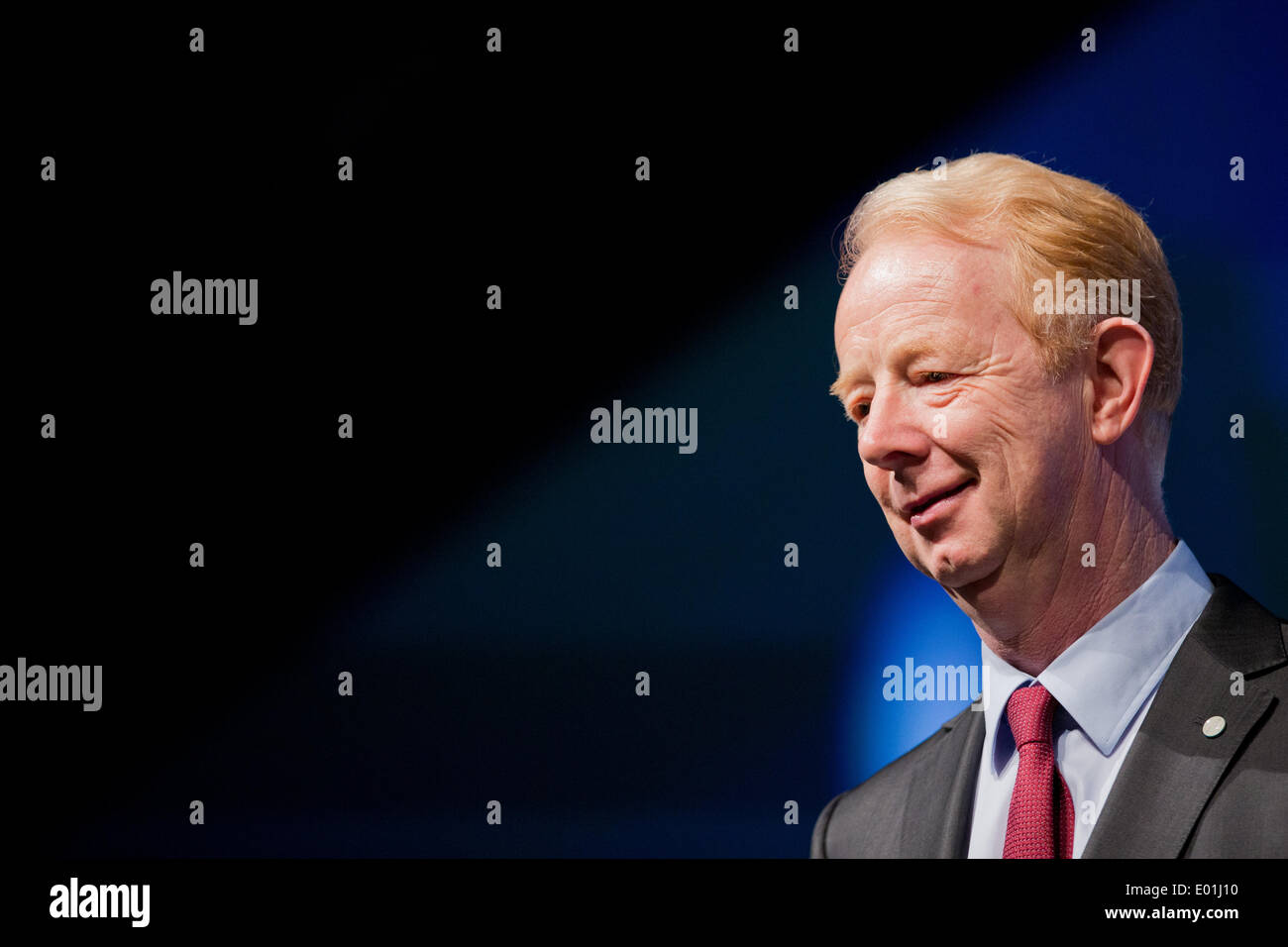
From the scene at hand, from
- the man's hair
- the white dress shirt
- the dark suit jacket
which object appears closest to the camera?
the dark suit jacket

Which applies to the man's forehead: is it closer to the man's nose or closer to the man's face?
the man's face

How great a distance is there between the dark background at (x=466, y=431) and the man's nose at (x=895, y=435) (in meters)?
0.49

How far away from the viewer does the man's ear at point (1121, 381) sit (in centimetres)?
248

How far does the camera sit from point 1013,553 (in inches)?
98.5

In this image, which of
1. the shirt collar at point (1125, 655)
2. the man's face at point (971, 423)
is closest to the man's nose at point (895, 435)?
the man's face at point (971, 423)

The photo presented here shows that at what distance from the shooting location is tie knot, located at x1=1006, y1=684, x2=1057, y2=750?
2389mm

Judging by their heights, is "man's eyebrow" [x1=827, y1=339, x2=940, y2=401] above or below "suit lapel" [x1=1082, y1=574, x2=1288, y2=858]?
above

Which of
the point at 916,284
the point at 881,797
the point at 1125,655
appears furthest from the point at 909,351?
the point at 881,797

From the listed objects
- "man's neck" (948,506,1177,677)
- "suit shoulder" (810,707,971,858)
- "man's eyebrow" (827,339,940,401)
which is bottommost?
"suit shoulder" (810,707,971,858)

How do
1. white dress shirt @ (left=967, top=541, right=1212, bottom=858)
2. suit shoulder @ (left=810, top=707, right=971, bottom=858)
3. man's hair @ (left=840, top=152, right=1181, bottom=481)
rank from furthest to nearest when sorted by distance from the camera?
suit shoulder @ (left=810, top=707, right=971, bottom=858), man's hair @ (left=840, top=152, right=1181, bottom=481), white dress shirt @ (left=967, top=541, right=1212, bottom=858)

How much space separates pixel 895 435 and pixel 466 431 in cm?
115

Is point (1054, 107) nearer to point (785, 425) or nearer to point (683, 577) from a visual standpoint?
point (785, 425)

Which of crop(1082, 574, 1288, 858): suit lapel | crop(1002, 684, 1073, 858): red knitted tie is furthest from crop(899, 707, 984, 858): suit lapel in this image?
crop(1082, 574, 1288, 858): suit lapel

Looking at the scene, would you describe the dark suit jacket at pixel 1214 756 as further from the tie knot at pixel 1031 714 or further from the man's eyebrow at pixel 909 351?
the man's eyebrow at pixel 909 351
